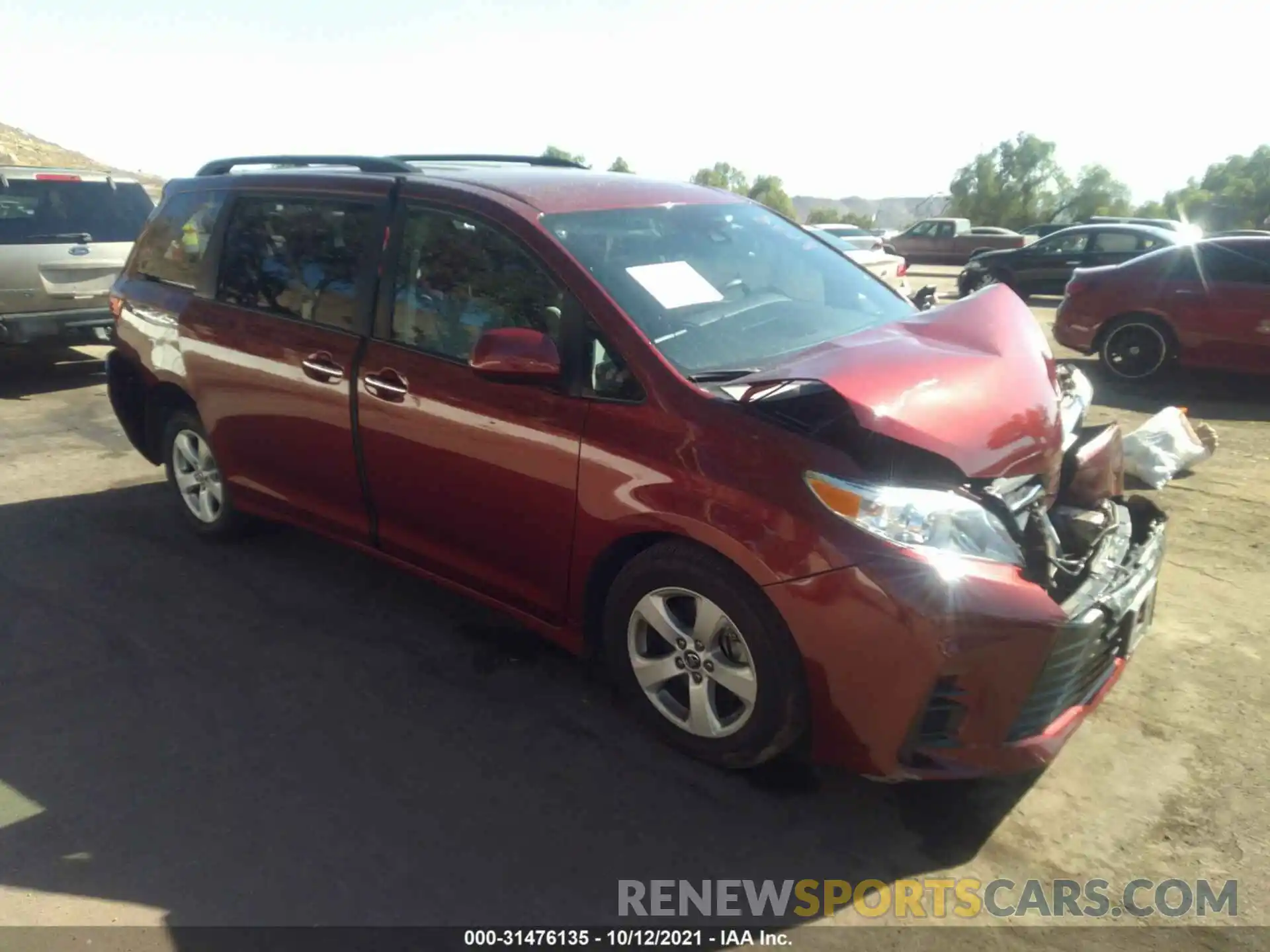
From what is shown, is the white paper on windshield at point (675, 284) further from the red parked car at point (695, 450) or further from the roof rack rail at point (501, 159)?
the roof rack rail at point (501, 159)

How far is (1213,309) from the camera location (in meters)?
8.81

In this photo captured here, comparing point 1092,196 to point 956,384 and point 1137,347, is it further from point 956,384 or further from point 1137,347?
point 956,384

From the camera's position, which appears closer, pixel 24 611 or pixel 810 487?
pixel 810 487

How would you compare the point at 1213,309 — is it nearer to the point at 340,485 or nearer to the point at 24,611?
the point at 340,485

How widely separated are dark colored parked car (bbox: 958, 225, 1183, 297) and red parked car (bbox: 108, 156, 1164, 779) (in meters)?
14.3

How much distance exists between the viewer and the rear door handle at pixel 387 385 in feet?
12.3

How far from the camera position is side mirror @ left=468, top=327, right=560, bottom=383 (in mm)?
3186

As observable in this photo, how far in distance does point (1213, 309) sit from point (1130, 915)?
25.5 feet

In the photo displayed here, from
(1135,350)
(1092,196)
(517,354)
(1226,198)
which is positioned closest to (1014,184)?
(1092,196)

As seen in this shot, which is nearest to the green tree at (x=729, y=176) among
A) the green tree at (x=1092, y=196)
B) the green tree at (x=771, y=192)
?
the green tree at (x=771, y=192)

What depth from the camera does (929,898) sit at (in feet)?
8.86

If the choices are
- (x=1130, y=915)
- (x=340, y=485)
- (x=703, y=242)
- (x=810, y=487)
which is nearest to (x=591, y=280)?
(x=703, y=242)

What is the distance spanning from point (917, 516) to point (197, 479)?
397 centimetres

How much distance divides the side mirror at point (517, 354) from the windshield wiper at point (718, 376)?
0.46 metres
